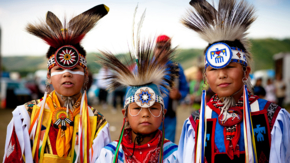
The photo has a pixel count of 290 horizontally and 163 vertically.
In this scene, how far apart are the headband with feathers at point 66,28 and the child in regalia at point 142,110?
0.41 m

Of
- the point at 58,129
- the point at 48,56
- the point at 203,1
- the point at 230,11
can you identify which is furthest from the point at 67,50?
the point at 230,11

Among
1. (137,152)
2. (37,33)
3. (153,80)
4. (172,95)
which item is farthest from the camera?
(172,95)

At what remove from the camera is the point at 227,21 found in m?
2.07

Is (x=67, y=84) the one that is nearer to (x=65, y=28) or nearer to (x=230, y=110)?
(x=65, y=28)

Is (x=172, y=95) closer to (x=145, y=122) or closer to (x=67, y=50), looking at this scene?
(x=145, y=122)

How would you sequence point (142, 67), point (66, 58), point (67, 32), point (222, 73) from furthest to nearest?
point (67, 32) → point (66, 58) → point (142, 67) → point (222, 73)

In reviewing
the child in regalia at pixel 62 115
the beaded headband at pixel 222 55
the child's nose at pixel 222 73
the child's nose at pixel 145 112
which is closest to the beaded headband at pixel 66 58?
the child in regalia at pixel 62 115

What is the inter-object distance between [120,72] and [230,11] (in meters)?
1.13

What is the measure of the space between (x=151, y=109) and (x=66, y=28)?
123 cm

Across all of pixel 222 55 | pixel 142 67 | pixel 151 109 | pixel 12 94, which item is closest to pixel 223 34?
pixel 222 55

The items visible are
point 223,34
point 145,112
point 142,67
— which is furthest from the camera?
point 142,67

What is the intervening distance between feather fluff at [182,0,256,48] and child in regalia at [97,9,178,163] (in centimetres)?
46

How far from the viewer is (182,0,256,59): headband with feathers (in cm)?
206

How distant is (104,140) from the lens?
7.86ft
